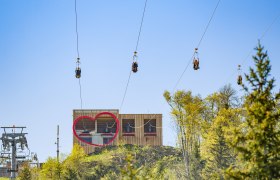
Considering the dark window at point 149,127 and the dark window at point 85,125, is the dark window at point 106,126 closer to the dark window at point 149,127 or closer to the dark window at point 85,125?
the dark window at point 85,125

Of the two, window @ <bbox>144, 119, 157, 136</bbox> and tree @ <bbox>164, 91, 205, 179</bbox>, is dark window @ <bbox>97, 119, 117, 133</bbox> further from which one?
tree @ <bbox>164, 91, 205, 179</bbox>

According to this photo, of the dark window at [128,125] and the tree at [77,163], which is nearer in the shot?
the tree at [77,163]

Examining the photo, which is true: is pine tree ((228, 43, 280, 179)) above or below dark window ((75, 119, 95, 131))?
below

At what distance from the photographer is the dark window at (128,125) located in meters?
91.8

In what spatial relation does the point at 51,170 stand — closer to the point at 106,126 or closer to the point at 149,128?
the point at 106,126

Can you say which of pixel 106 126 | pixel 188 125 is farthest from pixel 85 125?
pixel 188 125

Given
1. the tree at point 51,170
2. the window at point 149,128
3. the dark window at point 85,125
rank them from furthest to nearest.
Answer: the window at point 149,128 < the dark window at point 85,125 < the tree at point 51,170

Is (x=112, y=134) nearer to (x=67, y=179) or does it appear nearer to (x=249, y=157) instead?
(x=67, y=179)

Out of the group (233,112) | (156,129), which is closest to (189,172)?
(233,112)

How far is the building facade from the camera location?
8994cm

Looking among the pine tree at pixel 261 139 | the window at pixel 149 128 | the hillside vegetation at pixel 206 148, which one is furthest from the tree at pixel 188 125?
the pine tree at pixel 261 139

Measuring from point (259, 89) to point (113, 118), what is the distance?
68.5 meters

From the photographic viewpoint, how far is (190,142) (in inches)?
2972

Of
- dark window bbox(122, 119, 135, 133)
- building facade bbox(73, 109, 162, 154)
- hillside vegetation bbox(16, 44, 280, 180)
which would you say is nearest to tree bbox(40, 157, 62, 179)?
hillside vegetation bbox(16, 44, 280, 180)
